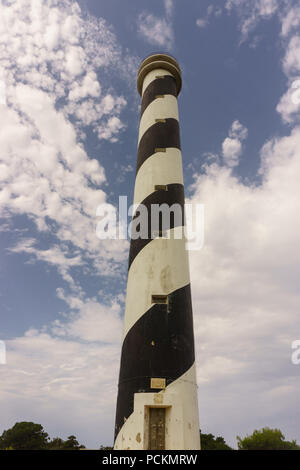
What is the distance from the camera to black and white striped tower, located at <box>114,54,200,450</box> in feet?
20.1

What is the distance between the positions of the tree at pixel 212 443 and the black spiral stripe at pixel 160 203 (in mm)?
9445

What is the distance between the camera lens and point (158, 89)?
1118 centimetres

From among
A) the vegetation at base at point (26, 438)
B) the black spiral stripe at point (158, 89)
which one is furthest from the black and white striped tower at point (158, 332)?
the vegetation at base at point (26, 438)

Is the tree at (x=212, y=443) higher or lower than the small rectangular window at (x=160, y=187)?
lower

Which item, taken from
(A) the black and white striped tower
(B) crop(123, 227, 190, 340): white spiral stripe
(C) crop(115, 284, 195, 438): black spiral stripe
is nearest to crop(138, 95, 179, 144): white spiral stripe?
(A) the black and white striped tower

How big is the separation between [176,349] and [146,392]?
1.07 m

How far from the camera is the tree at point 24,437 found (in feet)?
47.1

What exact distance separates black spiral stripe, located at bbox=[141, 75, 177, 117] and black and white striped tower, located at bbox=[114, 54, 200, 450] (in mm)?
1728

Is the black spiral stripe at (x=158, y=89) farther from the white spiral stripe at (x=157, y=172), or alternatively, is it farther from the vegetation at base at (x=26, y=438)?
the vegetation at base at (x=26, y=438)

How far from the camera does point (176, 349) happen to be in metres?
6.77

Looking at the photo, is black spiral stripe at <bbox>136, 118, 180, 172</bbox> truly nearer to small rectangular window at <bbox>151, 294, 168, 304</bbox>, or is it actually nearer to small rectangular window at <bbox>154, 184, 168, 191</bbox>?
small rectangular window at <bbox>154, 184, 168, 191</bbox>
